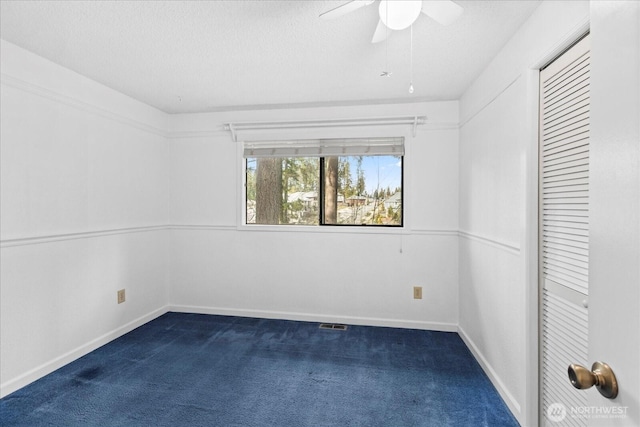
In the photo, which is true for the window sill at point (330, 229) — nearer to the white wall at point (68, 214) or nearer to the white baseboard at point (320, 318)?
the white baseboard at point (320, 318)

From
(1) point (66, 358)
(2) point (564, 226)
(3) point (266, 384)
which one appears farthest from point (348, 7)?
(1) point (66, 358)

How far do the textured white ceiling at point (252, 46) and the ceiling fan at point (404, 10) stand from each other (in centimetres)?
25

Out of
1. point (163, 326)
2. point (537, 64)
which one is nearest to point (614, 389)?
point (537, 64)

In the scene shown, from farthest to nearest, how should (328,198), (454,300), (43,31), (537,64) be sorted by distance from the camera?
(328,198) < (454,300) < (43,31) < (537,64)

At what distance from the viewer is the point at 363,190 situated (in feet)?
12.6

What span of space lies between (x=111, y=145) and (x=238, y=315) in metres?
2.14

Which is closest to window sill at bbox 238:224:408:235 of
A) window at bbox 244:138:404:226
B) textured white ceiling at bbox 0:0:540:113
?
window at bbox 244:138:404:226

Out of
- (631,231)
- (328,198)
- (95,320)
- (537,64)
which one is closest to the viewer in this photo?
(631,231)

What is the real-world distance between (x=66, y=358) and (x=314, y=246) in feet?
7.60

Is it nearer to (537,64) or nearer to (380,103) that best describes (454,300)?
(380,103)

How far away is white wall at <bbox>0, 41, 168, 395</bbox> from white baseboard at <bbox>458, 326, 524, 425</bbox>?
3190 mm

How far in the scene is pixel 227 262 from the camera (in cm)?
395

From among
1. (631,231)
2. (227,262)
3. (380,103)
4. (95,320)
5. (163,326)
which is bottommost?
(163,326)

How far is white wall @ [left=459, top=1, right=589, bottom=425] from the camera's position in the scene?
6.29ft
